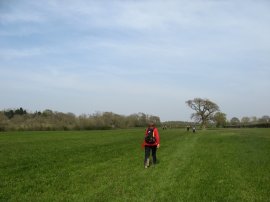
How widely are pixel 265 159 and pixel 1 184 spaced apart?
547 inches

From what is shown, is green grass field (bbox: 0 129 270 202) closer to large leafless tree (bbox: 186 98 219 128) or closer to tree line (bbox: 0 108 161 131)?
tree line (bbox: 0 108 161 131)

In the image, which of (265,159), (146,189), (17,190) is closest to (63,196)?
(17,190)

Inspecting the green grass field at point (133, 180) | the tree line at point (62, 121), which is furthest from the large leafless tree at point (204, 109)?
the green grass field at point (133, 180)

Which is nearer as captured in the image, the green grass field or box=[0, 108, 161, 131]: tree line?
the green grass field

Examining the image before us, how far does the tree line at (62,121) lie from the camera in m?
110

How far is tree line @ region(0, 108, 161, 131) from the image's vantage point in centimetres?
Answer: 11016

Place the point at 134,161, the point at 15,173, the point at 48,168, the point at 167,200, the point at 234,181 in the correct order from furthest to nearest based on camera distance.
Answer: the point at 134,161 < the point at 48,168 < the point at 15,173 < the point at 234,181 < the point at 167,200

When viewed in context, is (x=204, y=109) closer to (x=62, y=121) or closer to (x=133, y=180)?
(x=62, y=121)

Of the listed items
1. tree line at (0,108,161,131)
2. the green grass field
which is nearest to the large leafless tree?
tree line at (0,108,161,131)

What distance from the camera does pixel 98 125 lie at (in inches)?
5418

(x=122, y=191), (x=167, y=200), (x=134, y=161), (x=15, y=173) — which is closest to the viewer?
(x=167, y=200)

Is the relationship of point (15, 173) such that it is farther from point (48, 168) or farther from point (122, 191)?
point (122, 191)

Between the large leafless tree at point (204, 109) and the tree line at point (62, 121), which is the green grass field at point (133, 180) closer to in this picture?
the tree line at point (62, 121)

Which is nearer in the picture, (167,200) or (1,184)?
(167,200)
